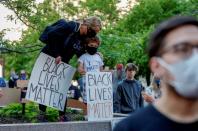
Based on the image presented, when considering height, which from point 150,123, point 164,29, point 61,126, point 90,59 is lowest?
point 61,126

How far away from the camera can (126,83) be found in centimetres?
1041

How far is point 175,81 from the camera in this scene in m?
3.01

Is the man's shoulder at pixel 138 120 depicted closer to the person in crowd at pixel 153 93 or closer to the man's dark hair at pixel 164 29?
the man's dark hair at pixel 164 29

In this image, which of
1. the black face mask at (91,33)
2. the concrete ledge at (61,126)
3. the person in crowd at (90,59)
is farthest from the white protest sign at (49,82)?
the concrete ledge at (61,126)

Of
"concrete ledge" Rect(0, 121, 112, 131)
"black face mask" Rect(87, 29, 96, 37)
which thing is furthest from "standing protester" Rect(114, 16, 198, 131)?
"black face mask" Rect(87, 29, 96, 37)

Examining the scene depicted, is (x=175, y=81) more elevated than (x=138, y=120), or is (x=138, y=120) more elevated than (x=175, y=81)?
(x=175, y=81)

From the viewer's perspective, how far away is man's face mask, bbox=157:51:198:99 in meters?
2.95

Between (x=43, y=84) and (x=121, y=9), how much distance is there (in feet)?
95.5

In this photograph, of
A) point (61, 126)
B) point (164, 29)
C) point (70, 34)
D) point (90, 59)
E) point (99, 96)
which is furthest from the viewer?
point (99, 96)

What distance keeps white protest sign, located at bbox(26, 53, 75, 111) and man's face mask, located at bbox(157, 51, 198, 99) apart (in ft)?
23.4

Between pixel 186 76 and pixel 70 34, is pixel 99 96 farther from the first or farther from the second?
pixel 186 76

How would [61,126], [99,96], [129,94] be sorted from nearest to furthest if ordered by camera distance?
[61,126], [99,96], [129,94]

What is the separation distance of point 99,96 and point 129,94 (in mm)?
504

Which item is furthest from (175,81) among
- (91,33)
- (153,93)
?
(91,33)
